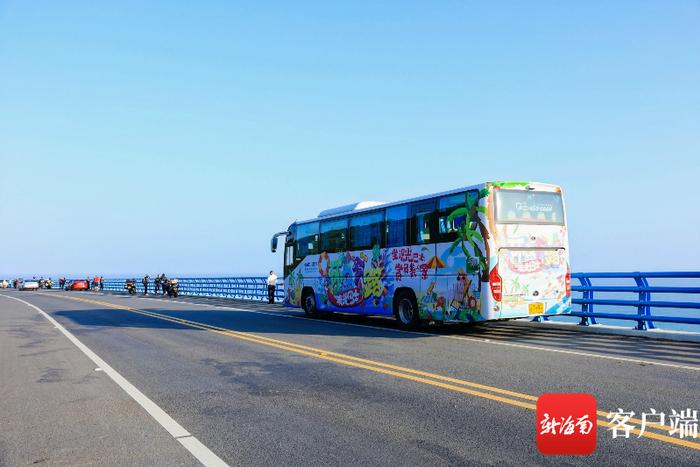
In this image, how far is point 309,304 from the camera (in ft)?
66.1

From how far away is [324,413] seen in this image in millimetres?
6098

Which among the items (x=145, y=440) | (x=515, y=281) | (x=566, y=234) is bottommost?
(x=145, y=440)

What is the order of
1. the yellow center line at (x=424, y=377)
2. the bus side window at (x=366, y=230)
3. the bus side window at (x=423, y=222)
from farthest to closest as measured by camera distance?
the bus side window at (x=366, y=230) → the bus side window at (x=423, y=222) → the yellow center line at (x=424, y=377)

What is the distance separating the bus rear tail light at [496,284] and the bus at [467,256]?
0.9 inches

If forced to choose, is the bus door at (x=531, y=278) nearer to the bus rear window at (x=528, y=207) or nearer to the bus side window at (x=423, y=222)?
A: the bus rear window at (x=528, y=207)

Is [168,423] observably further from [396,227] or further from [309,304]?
[309,304]

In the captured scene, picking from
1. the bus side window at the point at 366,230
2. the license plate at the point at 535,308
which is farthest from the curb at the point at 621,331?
the bus side window at the point at 366,230

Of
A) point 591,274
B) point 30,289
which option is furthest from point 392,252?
point 30,289

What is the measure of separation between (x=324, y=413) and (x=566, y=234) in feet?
31.2

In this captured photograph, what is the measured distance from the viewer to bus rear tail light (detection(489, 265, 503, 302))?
40.7ft

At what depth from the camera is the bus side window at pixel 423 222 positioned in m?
14.1

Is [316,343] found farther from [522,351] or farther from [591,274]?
[591,274]

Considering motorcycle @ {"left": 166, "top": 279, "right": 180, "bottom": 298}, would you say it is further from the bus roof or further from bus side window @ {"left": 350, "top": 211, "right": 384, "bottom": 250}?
bus side window @ {"left": 350, "top": 211, "right": 384, "bottom": 250}

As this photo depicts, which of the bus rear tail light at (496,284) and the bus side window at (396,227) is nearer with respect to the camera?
the bus rear tail light at (496,284)
